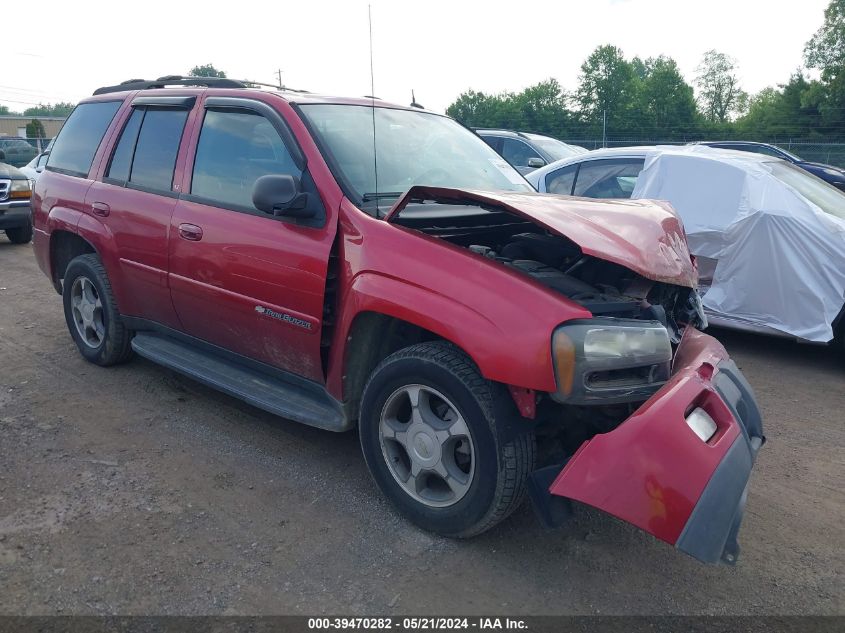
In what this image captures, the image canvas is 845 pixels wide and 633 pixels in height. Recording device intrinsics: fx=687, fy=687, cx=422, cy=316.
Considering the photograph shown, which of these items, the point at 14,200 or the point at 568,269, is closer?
the point at 568,269

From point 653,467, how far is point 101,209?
13.0 feet

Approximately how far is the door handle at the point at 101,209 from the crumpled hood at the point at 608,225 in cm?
244

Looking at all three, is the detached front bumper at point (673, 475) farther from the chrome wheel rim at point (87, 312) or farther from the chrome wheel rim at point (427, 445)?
the chrome wheel rim at point (87, 312)

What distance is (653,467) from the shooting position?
2.36 meters

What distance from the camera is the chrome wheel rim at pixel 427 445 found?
2.92 m

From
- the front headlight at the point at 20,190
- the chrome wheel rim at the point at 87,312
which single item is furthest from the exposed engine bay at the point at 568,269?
the front headlight at the point at 20,190

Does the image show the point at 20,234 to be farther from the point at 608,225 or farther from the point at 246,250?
the point at 608,225

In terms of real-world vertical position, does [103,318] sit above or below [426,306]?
below

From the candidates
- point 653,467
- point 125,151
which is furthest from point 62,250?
point 653,467

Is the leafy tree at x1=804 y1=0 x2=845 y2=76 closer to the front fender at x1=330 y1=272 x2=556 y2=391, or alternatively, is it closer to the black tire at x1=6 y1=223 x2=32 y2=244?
the black tire at x1=6 y1=223 x2=32 y2=244

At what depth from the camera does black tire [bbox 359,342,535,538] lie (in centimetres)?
272

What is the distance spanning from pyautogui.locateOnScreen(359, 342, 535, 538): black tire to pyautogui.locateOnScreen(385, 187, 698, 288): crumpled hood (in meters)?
0.64

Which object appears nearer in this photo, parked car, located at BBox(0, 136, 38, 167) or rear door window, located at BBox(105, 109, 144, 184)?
rear door window, located at BBox(105, 109, 144, 184)

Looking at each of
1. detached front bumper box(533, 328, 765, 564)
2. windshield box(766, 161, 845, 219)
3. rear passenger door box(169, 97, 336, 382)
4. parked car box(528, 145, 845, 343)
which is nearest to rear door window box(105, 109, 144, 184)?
rear passenger door box(169, 97, 336, 382)
